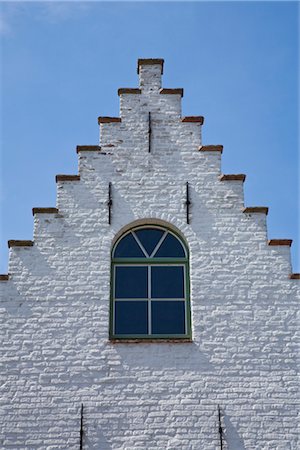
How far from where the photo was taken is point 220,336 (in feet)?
34.7

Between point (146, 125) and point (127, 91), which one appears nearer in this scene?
point (146, 125)

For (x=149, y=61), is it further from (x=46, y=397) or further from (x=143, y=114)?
(x=46, y=397)

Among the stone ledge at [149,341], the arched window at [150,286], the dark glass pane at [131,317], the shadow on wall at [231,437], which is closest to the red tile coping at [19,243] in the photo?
the arched window at [150,286]

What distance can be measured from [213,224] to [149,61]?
129 inches

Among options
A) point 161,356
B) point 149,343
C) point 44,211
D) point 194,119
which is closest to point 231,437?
point 161,356

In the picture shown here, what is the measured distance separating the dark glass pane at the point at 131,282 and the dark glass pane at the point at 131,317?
0.14 m

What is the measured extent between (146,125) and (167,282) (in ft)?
8.98

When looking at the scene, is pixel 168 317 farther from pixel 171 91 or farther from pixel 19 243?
pixel 171 91

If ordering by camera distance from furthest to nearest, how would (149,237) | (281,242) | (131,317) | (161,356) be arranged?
(149,237), (281,242), (131,317), (161,356)

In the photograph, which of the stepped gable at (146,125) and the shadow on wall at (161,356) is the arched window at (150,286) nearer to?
the shadow on wall at (161,356)

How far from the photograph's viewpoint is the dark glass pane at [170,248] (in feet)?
37.4

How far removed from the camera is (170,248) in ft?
37.6

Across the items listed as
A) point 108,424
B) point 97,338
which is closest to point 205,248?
point 97,338

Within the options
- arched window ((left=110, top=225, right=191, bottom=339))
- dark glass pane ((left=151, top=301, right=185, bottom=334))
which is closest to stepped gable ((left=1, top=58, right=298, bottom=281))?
arched window ((left=110, top=225, right=191, bottom=339))
